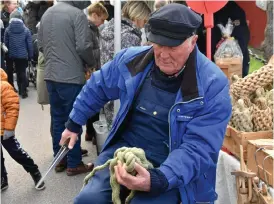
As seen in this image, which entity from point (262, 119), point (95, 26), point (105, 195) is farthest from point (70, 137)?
point (95, 26)

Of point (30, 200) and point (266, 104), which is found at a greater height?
point (266, 104)

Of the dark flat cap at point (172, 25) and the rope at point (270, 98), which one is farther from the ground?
the dark flat cap at point (172, 25)

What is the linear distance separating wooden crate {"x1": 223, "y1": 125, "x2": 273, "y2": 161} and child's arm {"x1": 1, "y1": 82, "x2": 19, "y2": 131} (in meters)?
1.80

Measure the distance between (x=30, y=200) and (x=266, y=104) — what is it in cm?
227

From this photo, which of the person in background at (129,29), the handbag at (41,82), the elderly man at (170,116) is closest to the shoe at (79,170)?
the handbag at (41,82)

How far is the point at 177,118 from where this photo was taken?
1.85 m

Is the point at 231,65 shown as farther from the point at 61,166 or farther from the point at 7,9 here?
the point at 7,9

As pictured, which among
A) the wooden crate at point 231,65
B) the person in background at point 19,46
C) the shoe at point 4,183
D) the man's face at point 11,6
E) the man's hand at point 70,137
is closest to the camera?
the man's hand at point 70,137

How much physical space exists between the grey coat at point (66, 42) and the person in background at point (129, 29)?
18 cm

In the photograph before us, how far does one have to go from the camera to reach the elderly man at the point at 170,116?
5.82 feet

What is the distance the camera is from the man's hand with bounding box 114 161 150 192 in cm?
167

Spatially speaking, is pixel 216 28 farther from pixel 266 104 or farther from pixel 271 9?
pixel 266 104

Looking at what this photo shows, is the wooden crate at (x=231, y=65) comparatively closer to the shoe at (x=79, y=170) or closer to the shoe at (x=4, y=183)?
the shoe at (x=79, y=170)

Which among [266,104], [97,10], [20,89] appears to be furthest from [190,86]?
[20,89]
